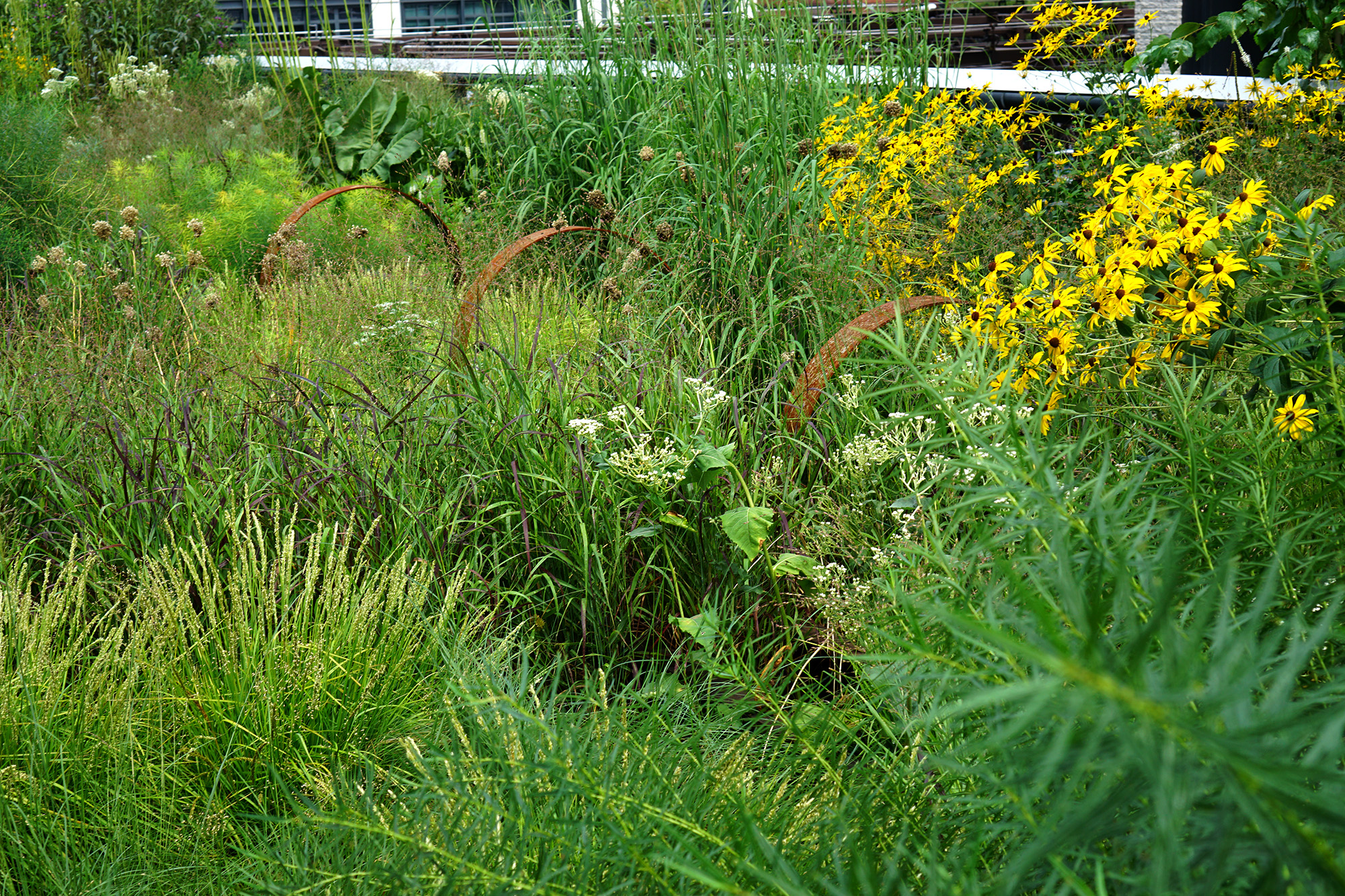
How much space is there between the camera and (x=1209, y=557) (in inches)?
48.4

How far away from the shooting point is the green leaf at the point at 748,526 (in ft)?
8.13

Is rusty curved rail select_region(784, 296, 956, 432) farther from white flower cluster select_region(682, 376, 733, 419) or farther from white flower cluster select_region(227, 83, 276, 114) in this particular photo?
white flower cluster select_region(227, 83, 276, 114)

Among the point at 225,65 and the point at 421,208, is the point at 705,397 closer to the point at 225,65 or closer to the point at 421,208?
the point at 421,208

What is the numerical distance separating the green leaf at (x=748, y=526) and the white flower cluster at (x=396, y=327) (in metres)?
1.67

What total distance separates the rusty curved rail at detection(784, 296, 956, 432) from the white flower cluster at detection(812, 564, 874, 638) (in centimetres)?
54

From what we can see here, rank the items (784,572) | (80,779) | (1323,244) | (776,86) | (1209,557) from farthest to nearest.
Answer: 1. (776,86)
2. (784,572)
3. (80,779)
4. (1323,244)
5. (1209,557)

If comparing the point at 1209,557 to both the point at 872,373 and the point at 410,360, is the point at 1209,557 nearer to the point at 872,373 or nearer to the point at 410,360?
the point at 872,373

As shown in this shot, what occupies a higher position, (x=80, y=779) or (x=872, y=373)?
(x=872, y=373)

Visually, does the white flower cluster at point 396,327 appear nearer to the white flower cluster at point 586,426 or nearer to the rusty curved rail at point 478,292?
the rusty curved rail at point 478,292

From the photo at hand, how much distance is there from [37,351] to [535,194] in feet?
9.12

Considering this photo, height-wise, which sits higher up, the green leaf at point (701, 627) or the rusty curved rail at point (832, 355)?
the rusty curved rail at point (832, 355)

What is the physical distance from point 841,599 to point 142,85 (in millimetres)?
9294

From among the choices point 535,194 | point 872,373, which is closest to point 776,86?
point 535,194

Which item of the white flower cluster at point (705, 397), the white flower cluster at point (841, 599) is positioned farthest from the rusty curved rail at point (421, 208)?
the white flower cluster at point (841, 599)
